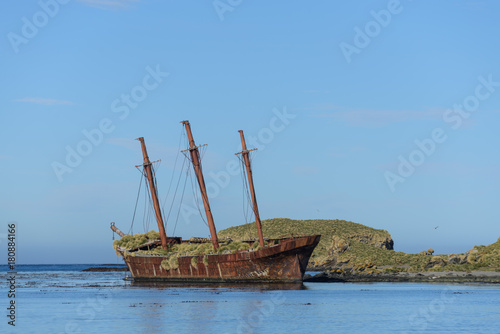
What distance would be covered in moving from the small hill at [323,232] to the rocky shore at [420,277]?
38.6 meters

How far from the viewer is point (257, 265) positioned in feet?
233

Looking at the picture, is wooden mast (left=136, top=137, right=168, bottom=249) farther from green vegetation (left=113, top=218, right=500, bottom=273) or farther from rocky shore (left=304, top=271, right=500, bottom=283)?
rocky shore (left=304, top=271, right=500, bottom=283)

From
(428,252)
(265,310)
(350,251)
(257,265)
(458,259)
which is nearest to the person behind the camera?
(265,310)

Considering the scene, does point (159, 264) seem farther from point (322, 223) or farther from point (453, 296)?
point (322, 223)

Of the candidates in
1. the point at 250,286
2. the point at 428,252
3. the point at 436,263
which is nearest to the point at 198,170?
the point at 250,286

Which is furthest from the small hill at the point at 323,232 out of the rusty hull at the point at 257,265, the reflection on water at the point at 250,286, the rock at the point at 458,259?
the reflection on water at the point at 250,286

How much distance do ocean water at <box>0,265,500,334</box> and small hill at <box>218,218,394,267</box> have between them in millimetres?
63808

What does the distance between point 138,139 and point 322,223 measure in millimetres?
79902

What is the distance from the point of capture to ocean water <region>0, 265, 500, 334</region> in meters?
41.5

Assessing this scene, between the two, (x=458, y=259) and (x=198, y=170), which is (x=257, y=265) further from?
(x=458, y=259)

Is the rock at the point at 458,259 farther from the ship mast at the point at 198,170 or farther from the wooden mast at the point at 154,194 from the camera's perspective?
the wooden mast at the point at 154,194

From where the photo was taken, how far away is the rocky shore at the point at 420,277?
7988 centimetres

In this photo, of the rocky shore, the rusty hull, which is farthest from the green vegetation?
the rocky shore

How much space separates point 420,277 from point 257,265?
895 inches
